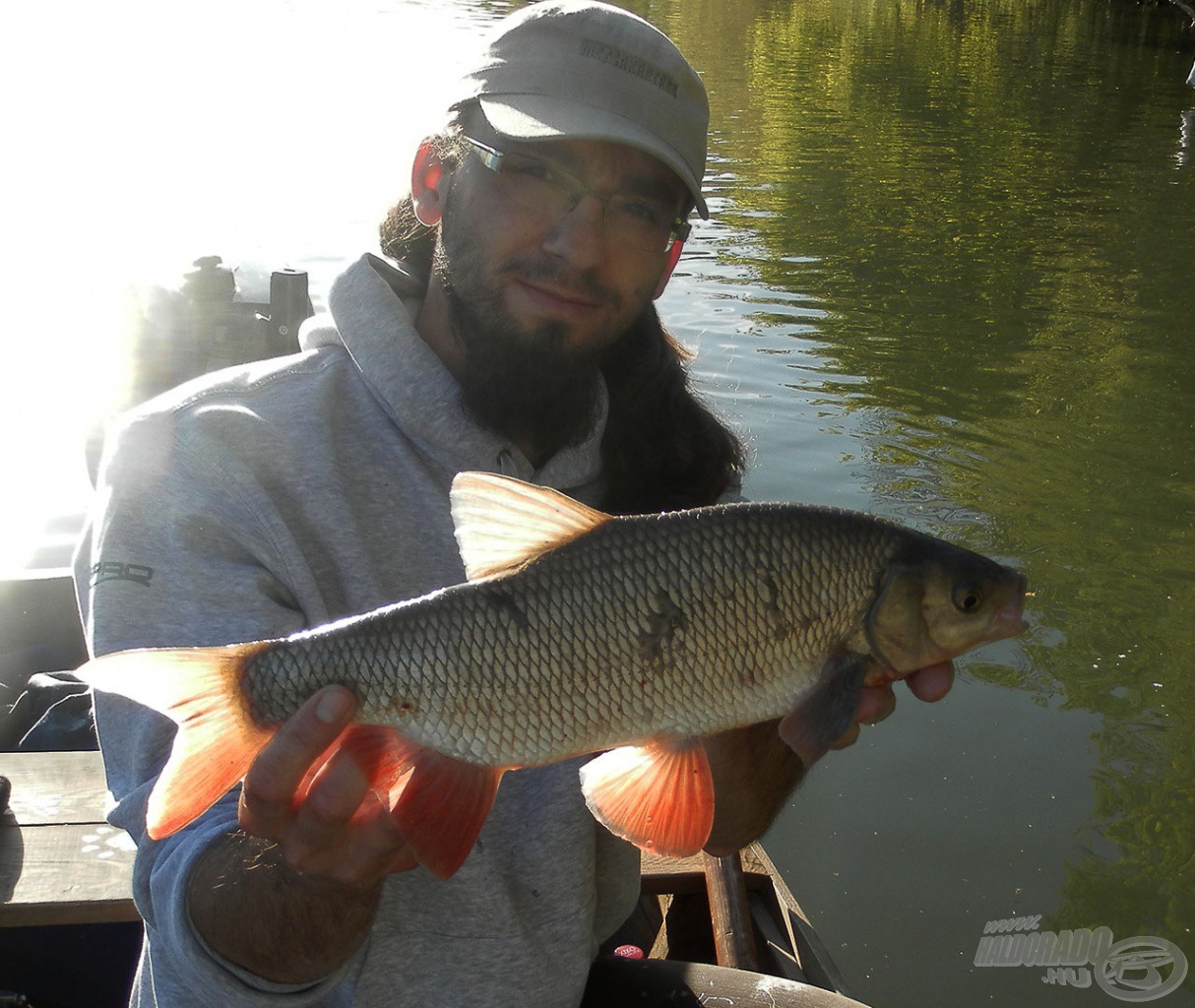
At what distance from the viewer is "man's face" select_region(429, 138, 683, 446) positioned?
2.29m

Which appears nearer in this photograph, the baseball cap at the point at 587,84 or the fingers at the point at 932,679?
the fingers at the point at 932,679

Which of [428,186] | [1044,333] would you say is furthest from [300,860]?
[1044,333]

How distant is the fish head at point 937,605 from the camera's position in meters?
1.76

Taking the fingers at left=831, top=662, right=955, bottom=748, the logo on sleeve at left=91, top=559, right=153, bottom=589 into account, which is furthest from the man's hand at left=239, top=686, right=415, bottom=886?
the fingers at left=831, top=662, right=955, bottom=748

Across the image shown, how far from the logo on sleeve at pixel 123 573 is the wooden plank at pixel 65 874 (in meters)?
1.00

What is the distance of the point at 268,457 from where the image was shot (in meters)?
2.02

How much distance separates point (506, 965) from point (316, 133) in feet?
59.3

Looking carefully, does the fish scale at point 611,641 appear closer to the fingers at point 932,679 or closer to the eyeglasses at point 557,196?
the fingers at point 932,679

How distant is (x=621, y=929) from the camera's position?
3.16 metres

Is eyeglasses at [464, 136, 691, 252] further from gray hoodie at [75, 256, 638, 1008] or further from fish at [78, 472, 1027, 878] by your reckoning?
fish at [78, 472, 1027, 878]

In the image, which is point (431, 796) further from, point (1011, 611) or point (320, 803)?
point (1011, 611)

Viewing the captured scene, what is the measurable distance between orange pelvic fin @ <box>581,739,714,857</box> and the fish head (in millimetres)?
321

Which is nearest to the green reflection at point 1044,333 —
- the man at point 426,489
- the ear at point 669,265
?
the man at point 426,489

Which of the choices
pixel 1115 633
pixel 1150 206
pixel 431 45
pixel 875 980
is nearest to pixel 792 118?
pixel 1150 206
